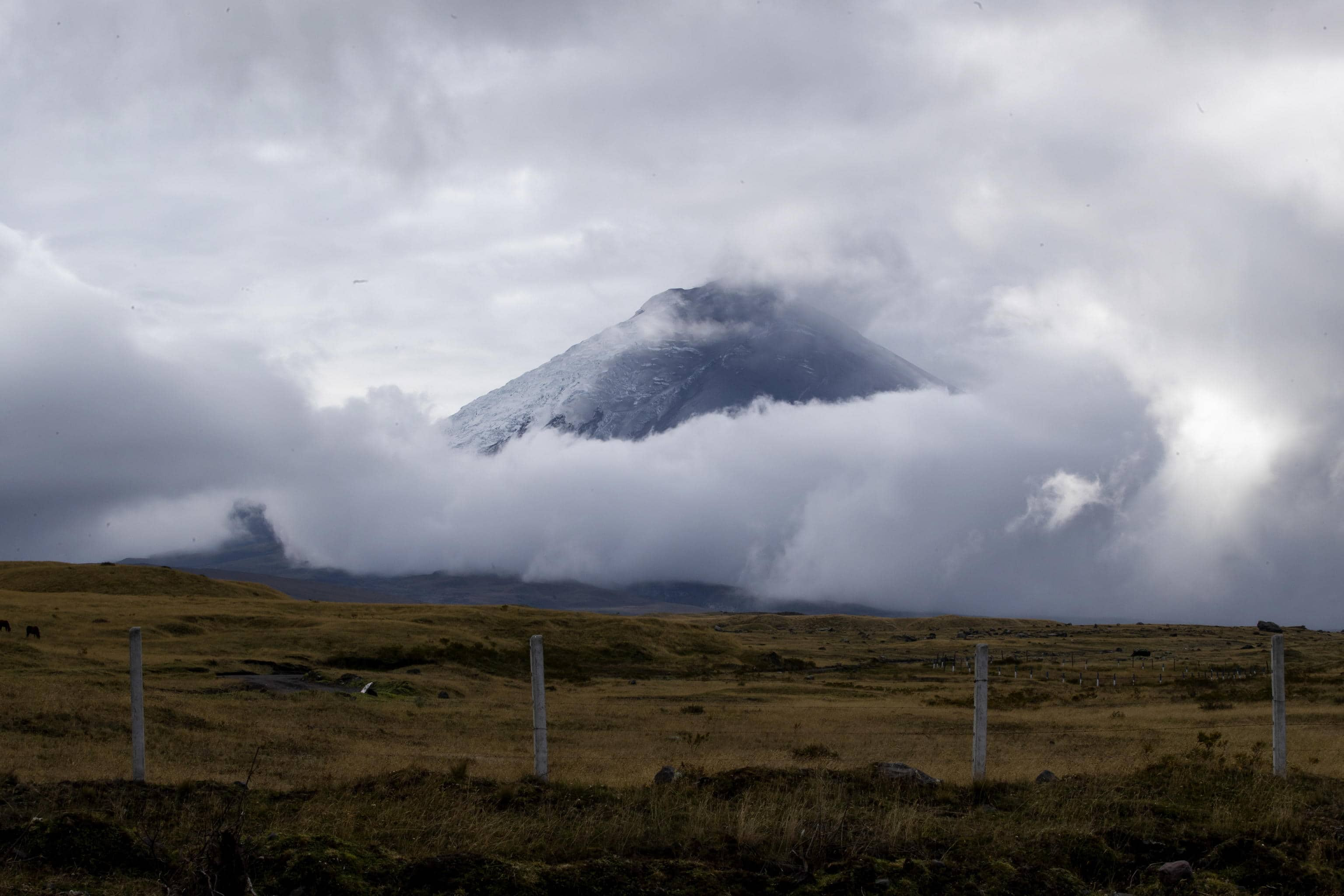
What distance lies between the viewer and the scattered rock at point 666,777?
13703 mm

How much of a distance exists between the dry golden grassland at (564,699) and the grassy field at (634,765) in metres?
0.22

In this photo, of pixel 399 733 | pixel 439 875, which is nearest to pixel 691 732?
pixel 399 733

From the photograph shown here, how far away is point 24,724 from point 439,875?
1791 centimetres

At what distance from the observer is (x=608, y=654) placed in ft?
224

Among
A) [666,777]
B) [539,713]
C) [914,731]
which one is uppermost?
[539,713]

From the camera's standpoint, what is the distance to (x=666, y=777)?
558 inches

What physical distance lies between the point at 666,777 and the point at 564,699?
29363 mm

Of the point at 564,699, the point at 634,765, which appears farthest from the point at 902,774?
the point at 564,699

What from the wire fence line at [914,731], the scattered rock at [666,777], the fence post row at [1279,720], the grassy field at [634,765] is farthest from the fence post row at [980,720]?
the fence post row at [1279,720]

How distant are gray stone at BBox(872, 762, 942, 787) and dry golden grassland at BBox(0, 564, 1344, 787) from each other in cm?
115

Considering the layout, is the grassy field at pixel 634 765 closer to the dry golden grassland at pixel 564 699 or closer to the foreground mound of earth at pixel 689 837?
the foreground mound of earth at pixel 689 837

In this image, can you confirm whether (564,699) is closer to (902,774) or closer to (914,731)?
(914,731)

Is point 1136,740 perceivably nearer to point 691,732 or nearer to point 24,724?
point 691,732

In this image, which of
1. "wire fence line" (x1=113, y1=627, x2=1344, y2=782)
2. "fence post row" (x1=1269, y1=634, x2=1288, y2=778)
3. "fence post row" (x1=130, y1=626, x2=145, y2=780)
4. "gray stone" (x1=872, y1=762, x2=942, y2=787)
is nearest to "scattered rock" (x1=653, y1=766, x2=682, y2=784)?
"wire fence line" (x1=113, y1=627, x2=1344, y2=782)
